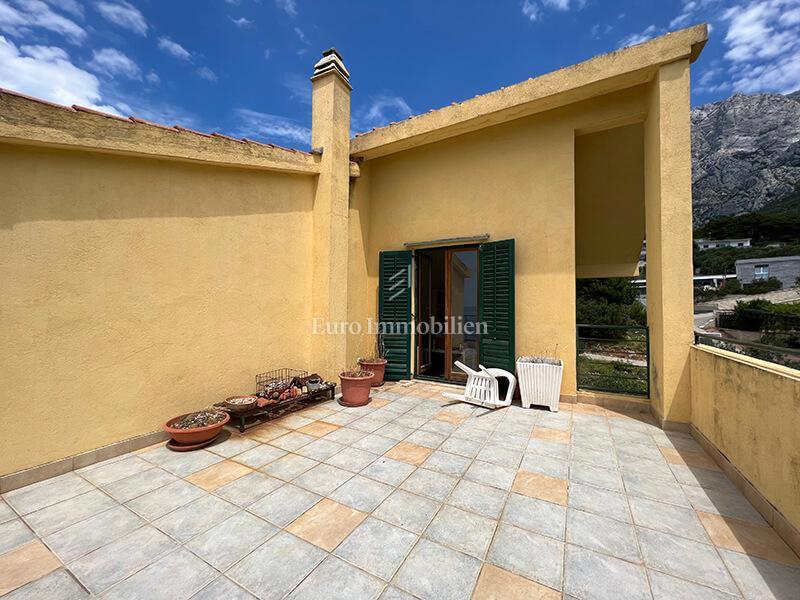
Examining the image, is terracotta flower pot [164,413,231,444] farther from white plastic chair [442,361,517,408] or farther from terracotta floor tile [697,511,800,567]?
terracotta floor tile [697,511,800,567]

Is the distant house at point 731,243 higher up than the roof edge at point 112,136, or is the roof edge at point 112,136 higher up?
the distant house at point 731,243

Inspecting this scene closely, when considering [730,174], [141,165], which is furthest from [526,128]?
[730,174]

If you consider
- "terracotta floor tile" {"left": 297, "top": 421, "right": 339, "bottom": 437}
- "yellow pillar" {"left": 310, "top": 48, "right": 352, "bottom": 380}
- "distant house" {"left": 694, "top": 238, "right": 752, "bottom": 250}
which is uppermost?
"distant house" {"left": 694, "top": 238, "right": 752, "bottom": 250}

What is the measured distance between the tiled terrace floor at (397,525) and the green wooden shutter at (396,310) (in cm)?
274

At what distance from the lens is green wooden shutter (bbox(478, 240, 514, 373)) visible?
5289 millimetres

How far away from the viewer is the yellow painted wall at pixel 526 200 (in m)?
5.08

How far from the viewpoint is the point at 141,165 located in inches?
142

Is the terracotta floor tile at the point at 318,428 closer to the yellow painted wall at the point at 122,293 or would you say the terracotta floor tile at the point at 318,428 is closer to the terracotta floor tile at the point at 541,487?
the yellow painted wall at the point at 122,293

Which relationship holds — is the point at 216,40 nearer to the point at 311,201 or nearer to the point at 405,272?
the point at 311,201

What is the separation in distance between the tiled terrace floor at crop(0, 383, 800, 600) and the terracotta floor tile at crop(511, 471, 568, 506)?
2 cm

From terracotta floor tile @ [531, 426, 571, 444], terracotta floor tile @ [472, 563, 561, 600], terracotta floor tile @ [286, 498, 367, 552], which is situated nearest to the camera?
terracotta floor tile @ [472, 563, 561, 600]

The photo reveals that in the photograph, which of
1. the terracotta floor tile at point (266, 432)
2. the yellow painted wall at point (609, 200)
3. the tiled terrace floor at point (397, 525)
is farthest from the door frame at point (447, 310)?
the terracotta floor tile at point (266, 432)

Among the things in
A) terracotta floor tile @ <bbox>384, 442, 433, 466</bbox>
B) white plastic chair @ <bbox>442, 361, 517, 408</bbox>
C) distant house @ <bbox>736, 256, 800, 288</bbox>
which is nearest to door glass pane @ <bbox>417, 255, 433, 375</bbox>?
white plastic chair @ <bbox>442, 361, 517, 408</bbox>

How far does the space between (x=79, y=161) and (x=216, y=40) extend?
4546mm
